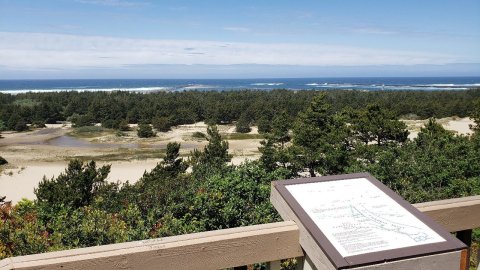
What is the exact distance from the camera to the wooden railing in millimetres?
1419

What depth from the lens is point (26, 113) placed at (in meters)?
60.0

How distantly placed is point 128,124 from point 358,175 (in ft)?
197

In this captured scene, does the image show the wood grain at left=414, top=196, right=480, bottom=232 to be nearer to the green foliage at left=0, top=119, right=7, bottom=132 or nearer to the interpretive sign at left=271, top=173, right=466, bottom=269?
the interpretive sign at left=271, top=173, right=466, bottom=269

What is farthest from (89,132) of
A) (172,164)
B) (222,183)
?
(222,183)

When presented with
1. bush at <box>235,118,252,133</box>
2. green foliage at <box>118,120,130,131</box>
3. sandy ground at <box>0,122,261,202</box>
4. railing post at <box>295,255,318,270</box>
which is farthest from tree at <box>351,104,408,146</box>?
green foliage at <box>118,120,130,131</box>

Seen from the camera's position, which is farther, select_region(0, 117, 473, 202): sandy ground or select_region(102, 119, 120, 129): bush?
select_region(102, 119, 120, 129): bush

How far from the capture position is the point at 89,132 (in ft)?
178

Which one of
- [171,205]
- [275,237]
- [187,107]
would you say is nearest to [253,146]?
[187,107]

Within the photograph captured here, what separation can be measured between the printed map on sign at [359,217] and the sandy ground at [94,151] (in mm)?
24340

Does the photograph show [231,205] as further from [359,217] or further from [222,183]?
[359,217]

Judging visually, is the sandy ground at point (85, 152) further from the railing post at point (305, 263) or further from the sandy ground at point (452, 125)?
the railing post at point (305, 263)

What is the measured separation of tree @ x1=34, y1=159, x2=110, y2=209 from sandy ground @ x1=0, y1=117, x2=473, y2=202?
8.45m

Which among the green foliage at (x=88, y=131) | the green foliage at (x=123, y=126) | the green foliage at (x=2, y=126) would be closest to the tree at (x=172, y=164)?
the green foliage at (x=88, y=131)

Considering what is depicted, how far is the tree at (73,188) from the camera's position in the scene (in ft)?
44.7
